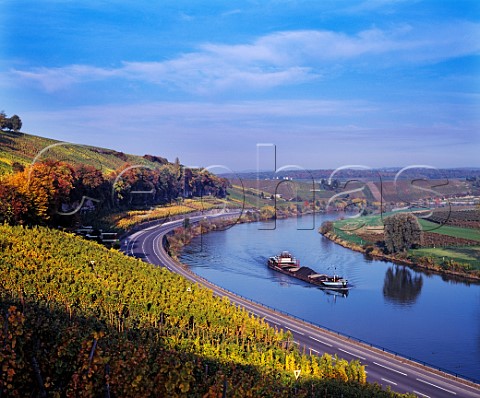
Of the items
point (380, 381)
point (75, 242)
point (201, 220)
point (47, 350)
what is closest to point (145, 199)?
point (201, 220)

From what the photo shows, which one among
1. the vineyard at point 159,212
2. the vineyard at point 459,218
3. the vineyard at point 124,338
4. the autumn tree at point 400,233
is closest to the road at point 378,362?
the vineyard at point 124,338

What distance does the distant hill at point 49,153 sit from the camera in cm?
7744

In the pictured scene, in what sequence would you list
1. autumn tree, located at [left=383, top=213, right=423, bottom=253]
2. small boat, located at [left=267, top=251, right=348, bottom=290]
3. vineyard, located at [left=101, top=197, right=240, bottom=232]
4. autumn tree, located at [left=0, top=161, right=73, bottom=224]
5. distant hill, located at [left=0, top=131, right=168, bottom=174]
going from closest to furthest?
autumn tree, located at [left=0, top=161, right=73, bottom=224] → small boat, located at [left=267, top=251, right=348, bottom=290] → vineyard, located at [left=101, top=197, right=240, bottom=232] → autumn tree, located at [left=383, top=213, right=423, bottom=253] → distant hill, located at [left=0, top=131, right=168, bottom=174]

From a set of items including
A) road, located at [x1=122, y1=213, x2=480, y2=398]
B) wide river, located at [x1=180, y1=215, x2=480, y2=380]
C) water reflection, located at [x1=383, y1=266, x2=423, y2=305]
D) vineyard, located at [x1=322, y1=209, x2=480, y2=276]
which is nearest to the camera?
road, located at [x1=122, y1=213, x2=480, y2=398]

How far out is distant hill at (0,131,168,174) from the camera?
7744 centimetres

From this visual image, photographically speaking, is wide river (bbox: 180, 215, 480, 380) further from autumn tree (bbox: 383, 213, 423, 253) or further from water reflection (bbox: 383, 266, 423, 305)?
autumn tree (bbox: 383, 213, 423, 253)

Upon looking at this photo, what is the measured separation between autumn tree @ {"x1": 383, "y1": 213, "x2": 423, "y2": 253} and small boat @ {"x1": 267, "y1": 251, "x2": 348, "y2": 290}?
56.0ft

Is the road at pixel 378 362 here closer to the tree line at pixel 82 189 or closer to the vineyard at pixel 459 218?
the tree line at pixel 82 189

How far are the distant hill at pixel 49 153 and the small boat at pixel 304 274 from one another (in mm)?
32800

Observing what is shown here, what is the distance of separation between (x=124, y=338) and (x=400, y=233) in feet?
203

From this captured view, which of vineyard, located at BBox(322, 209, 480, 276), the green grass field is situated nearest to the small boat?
vineyard, located at BBox(322, 209, 480, 276)

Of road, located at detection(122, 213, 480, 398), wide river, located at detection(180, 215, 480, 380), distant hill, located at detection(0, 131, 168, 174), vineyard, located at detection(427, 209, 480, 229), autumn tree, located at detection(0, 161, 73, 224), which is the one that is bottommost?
wide river, located at detection(180, 215, 480, 380)

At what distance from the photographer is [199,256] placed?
2729 inches

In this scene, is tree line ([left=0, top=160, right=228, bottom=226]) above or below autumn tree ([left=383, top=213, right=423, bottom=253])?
above
